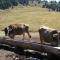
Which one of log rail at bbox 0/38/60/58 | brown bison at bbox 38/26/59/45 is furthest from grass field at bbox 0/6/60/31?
brown bison at bbox 38/26/59/45

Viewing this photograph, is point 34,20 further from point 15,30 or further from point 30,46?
point 30,46

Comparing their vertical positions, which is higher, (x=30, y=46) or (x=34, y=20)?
(x=30, y=46)

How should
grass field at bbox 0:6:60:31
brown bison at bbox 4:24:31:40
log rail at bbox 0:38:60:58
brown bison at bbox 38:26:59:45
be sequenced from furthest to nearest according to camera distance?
1. grass field at bbox 0:6:60:31
2. brown bison at bbox 4:24:31:40
3. brown bison at bbox 38:26:59:45
4. log rail at bbox 0:38:60:58

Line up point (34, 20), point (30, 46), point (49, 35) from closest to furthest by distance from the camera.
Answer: point (30, 46) < point (49, 35) < point (34, 20)

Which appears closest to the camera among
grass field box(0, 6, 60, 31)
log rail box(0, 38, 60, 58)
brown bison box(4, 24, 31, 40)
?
log rail box(0, 38, 60, 58)

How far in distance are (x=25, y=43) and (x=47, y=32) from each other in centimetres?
178

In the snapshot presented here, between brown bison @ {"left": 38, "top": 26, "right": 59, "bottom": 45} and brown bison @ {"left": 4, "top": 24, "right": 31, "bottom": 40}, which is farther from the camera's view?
brown bison @ {"left": 4, "top": 24, "right": 31, "bottom": 40}

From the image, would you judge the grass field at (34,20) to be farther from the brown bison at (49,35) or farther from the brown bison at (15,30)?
the brown bison at (49,35)

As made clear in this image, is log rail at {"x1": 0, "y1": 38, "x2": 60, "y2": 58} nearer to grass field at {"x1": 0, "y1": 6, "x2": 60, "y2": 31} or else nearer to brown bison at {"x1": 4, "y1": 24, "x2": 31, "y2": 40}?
brown bison at {"x1": 4, "y1": 24, "x2": 31, "y2": 40}

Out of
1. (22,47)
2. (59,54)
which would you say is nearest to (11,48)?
(22,47)

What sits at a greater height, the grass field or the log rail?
the log rail

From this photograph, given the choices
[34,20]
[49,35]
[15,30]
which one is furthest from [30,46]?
[34,20]

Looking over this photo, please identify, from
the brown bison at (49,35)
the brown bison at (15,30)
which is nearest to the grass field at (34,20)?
the brown bison at (15,30)

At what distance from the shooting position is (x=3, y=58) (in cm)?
1969
